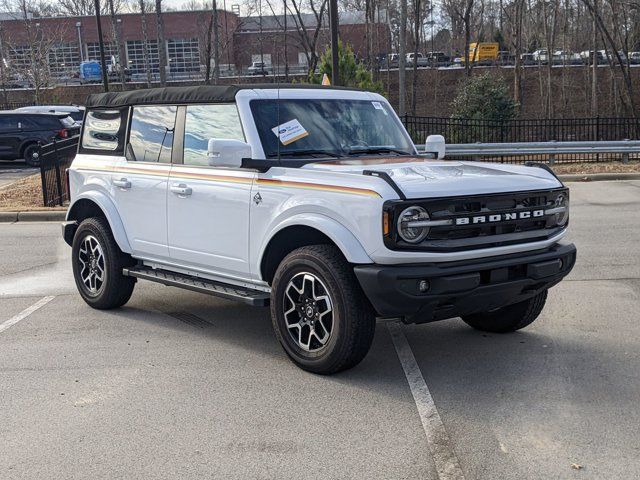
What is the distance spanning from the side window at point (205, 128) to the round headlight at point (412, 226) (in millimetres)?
1753

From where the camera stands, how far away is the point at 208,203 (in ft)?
19.6

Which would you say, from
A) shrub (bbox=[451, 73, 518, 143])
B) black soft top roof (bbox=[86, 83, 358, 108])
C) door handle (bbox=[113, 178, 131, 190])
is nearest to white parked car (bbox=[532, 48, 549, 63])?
shrub (bbox=[451, 73, 518, 143])

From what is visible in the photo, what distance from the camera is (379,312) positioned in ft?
15.8

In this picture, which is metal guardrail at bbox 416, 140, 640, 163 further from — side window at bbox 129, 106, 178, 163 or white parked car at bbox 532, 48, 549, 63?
white parked car at bbox 532, 48, 549, 63

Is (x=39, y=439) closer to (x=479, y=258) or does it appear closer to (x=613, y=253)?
(x=479, y=258)

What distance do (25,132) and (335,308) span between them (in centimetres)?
2132

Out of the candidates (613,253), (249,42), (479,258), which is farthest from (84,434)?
(249,42)

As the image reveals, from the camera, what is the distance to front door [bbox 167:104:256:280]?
5.76 meters

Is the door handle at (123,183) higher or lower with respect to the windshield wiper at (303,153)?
lower

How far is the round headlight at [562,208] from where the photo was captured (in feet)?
18.3

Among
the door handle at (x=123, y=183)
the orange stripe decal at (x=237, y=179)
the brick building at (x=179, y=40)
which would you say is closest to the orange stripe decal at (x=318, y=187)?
the orange stripe decal at (x=237, y=179)

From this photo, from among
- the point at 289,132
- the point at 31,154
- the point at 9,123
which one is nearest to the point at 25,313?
the point at 289,132

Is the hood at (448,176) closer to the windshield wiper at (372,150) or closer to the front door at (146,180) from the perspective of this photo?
the windshield wiper at (372,150)

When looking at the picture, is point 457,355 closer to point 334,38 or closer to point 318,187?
point 318,187
